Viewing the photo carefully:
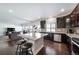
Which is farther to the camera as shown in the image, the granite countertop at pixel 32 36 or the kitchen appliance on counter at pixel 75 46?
the granite countertop at pixel 32 36

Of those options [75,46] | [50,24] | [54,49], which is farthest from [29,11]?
[75,46]

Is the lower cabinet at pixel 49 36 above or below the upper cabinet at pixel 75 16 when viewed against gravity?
below

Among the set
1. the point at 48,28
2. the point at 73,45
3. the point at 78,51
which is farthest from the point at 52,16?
the point at 78,51

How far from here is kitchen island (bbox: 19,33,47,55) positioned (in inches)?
83.1

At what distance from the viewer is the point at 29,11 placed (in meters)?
2.07

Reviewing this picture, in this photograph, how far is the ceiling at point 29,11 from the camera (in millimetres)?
1991

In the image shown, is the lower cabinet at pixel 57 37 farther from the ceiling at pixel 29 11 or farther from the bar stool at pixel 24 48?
the bar stool at pixel 24 48

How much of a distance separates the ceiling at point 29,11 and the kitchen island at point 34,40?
0.33m

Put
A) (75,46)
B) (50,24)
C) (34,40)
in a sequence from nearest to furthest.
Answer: (75,46), (50,24), (34,40)

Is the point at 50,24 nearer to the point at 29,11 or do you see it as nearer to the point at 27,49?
the point at 29,11

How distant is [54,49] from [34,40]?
0.51m

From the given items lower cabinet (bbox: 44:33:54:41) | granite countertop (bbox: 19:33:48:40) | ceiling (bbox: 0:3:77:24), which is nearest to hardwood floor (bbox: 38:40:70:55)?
lower cabinet (bbox: 44:33:54:41)

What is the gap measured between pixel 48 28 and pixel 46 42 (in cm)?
32

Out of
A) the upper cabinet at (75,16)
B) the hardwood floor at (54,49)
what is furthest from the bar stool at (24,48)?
the upper cabinet at (75,16)
